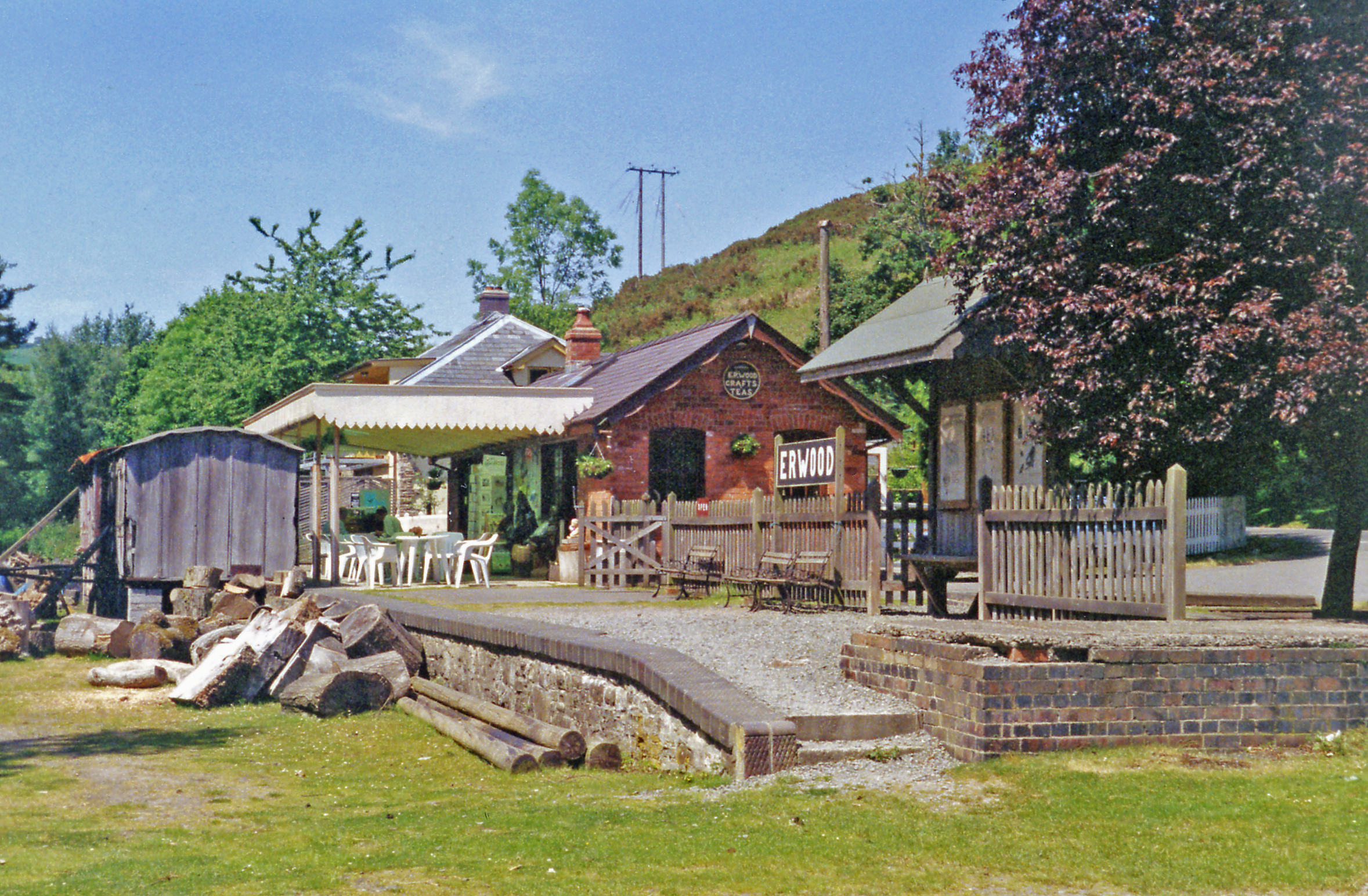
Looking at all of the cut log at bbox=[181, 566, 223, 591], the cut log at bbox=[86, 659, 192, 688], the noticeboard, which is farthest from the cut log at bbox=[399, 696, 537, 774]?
the cut log at bbox=[181, 566, 223, 591]

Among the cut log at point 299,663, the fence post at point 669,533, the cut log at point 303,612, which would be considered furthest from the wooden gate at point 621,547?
the cut log at point 299,663

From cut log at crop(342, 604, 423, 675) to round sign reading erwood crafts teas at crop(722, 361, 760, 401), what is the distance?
1063 centimetres

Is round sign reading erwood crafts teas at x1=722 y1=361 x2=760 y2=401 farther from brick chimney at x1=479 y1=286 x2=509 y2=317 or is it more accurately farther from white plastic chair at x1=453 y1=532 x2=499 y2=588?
brick chimney at x1=479 y1=286 x2=509 y2=317

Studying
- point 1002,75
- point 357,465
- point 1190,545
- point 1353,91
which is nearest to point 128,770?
point 1002,75

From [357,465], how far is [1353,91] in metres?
41.1

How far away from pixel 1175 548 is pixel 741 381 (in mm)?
14031

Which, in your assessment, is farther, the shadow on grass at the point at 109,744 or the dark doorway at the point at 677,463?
the dark doorway at the point at 677,463

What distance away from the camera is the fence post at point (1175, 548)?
10.1 metres

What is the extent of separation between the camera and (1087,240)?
40.2ft

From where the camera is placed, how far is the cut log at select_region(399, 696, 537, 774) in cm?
902

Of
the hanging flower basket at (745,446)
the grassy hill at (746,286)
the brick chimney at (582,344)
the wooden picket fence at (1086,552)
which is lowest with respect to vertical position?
the wooden picket fence at (1086,552)

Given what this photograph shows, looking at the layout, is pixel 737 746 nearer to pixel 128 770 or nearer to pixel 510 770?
pixel 510 770

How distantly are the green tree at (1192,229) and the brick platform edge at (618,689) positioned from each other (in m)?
4.95

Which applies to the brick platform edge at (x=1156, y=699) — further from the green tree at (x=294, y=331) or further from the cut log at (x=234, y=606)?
the green tree at (x=294, y=331)
